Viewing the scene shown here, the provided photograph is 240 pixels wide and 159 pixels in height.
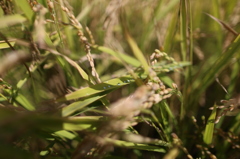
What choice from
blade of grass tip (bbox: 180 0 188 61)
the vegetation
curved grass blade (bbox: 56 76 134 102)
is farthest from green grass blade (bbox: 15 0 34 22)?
blade of grass tip (bbox: 180 0 188 61)

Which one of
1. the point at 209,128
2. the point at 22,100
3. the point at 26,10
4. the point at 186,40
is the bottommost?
the point at 209,128

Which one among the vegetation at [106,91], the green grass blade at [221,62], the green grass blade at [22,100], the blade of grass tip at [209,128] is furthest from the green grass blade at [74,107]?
the green grass blade at [221,62]

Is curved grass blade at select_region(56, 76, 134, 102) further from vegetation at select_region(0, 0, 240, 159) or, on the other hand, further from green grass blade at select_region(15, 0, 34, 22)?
green grass blade at select_region(15, 0, 34, 22)

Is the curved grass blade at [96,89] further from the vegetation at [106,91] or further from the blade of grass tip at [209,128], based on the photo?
the blade of grass tip at [209,128]

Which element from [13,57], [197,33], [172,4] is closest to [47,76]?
[13,57]

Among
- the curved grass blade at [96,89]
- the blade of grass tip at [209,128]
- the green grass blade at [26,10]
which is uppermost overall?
the green grass blade at [26,10]

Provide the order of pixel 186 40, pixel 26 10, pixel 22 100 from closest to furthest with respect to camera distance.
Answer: pixel 26 10 < pixel 22 100 < pixel 186 40

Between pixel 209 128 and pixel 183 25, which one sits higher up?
pixel 183 25

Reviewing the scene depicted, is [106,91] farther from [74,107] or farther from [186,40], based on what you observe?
[186,40]

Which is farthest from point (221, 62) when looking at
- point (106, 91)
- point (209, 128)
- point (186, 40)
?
point (106, 91)
